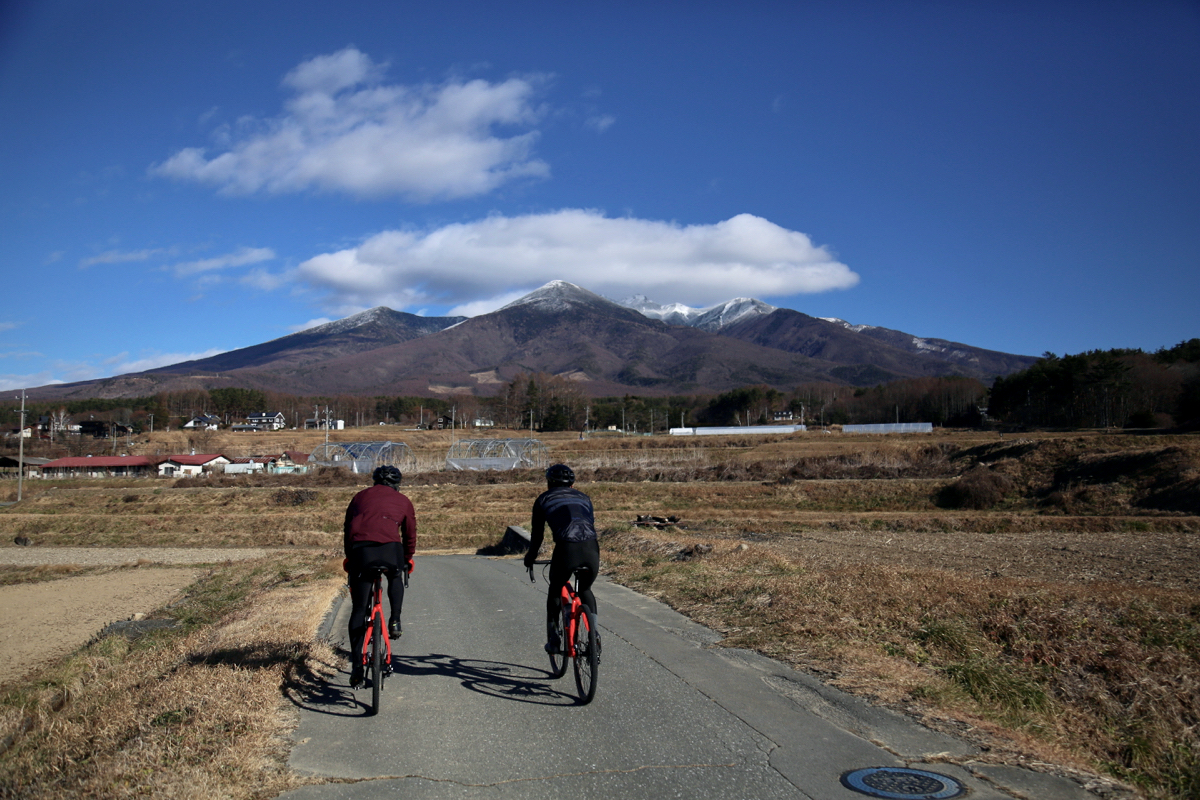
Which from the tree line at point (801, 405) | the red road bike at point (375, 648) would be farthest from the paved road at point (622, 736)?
the tree line at point (801, 405)

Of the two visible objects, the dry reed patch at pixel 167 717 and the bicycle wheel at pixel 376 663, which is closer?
the dry reed patch at pixel 167 717

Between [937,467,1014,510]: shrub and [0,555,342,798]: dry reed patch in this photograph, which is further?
[937,467,1014,510]: shrub

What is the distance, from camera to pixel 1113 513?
31.0 metres

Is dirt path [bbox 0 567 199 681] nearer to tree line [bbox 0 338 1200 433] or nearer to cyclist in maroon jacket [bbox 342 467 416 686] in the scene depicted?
cyclist in maroon jacket [bbox 342 467 416 686]

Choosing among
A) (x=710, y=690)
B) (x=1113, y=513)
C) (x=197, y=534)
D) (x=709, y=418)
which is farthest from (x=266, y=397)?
(x=710, y=690)

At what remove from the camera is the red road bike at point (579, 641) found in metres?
5.78

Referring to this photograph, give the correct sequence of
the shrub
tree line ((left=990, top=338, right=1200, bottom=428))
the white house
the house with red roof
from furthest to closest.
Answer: tree line ((left=990, top=338, right=1200, bottom=428)) → the house with red roof → the white house → the shrub

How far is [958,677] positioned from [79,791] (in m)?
6.16

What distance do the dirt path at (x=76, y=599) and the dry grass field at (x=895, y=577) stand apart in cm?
185

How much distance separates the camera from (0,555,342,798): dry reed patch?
14.1ft

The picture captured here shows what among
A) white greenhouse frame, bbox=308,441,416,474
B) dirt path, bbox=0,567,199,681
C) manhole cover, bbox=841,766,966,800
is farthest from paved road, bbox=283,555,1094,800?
white greenhouse frame, bbox=308,441,416,474

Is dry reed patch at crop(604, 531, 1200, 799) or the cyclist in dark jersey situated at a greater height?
the cyclist in dark jersey

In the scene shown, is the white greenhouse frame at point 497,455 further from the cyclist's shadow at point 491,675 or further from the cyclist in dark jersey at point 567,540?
the cyclist in dark jersey at point 567,540

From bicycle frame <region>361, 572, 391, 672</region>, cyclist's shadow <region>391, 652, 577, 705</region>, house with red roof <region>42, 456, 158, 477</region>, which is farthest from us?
house with red roof <region>42, 456, 158, 477</region>
